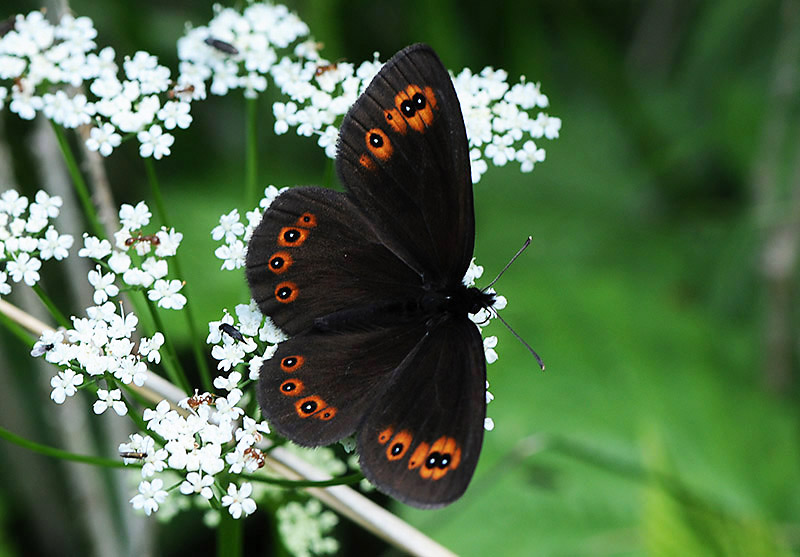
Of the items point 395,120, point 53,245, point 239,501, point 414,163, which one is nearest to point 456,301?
point 414,163

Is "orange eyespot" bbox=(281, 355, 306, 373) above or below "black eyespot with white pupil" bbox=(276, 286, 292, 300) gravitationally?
below

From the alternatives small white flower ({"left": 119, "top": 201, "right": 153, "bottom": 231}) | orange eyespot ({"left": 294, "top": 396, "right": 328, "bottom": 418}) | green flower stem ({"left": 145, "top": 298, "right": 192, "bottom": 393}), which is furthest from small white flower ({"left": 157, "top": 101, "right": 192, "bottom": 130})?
orange eyespot ({"left": 294, "top": 396, "right": 328, "bottom": 418})

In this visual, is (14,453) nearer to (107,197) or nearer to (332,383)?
(107,197)

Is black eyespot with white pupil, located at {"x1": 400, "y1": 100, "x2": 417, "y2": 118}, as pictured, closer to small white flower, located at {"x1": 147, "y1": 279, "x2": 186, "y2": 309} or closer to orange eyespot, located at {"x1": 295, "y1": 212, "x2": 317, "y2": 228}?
orange eyespot, located at {"x1": 295, "y1": 212, "x2": 317, "y2": 228}

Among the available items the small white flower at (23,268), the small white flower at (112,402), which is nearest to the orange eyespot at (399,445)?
the small white flower at (112,402)

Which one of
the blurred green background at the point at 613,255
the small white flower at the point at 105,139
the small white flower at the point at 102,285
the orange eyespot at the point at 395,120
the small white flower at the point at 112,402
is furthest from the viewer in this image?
the blurred green background at the point at 613,255

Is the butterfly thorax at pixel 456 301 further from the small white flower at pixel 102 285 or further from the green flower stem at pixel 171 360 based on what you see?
the small white flower at pixel 102 285

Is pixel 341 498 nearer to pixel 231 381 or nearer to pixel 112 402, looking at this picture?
pixel 231 381
